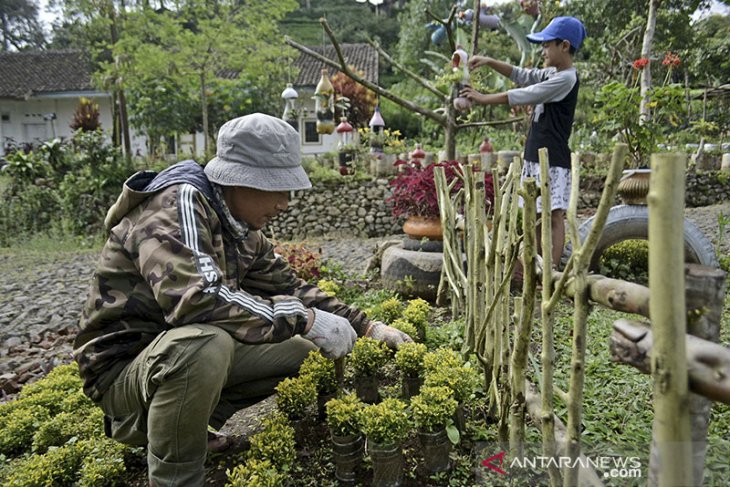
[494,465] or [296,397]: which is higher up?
[296,397]

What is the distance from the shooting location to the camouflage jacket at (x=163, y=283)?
1.62 metres

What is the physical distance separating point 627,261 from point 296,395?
144 inches


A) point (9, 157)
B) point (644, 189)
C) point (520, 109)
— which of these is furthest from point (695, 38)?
point (9, 157)

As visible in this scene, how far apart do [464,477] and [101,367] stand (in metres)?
1.37

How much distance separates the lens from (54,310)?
495 centimetres

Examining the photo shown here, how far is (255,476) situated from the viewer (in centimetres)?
156

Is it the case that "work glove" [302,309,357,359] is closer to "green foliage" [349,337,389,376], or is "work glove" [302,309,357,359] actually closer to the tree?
"green foliage" [349,337,389,376]

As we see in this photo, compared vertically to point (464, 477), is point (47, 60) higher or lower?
higher

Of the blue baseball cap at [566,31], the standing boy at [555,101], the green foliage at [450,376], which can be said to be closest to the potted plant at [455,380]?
the green foliage at [450,376]

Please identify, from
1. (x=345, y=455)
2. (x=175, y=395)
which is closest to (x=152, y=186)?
(x=175, y=395)

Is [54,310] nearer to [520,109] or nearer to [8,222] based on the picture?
[8,222]

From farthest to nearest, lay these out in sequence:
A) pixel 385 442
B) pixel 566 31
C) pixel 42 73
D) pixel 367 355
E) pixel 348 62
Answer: pixel 42 73
pixel 348 62
pixel 566 31
pixel 367 355
pixel 385 442

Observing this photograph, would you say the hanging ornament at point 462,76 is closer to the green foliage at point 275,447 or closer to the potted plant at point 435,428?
the potted plant at point 435,428

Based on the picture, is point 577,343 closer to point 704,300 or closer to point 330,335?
point 704,300
